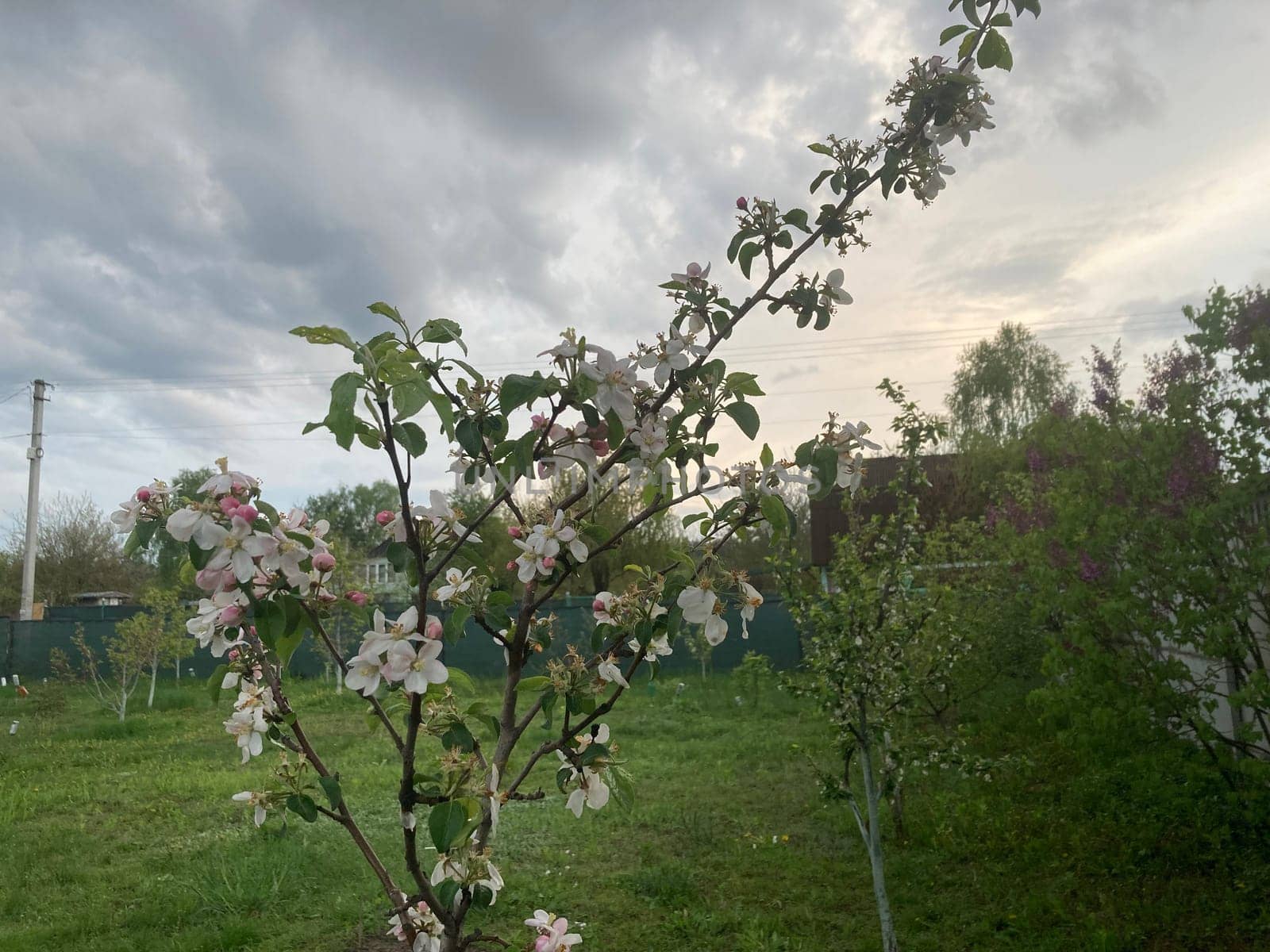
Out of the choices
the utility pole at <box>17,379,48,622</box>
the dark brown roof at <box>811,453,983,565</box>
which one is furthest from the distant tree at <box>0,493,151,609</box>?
the dark brown roof at <box>811,453,983,565</box>

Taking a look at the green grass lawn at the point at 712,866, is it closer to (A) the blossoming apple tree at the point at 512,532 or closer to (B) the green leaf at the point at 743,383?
(A) the blossoming apple tree at the point at 512,532

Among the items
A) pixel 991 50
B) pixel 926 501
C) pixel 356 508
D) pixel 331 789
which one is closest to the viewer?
pixel 331 789

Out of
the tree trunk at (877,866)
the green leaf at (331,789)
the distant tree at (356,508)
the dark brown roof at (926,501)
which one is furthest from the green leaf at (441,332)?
the distant tree at (356,508)

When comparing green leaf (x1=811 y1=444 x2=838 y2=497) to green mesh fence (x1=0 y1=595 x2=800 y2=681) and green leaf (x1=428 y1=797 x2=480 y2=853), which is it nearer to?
green leaf (x1=428 y1=797 x2=480 y2=853)

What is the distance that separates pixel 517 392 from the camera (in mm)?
1111

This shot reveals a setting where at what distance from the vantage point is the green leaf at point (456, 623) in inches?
50.1

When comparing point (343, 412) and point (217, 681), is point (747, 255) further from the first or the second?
point (217, 681)

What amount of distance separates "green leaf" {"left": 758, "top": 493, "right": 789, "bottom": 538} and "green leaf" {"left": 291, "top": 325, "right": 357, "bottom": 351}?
0.58 meters

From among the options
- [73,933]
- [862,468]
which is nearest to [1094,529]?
[862,468]

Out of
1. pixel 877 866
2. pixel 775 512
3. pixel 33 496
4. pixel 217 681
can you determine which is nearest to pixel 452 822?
pixel 217 681

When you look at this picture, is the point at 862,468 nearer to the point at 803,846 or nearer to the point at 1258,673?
the point at 1258,673

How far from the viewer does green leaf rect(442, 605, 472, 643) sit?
4.18ft

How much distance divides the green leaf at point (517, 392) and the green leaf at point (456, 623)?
0.34 meters

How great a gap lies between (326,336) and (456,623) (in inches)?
18.0
